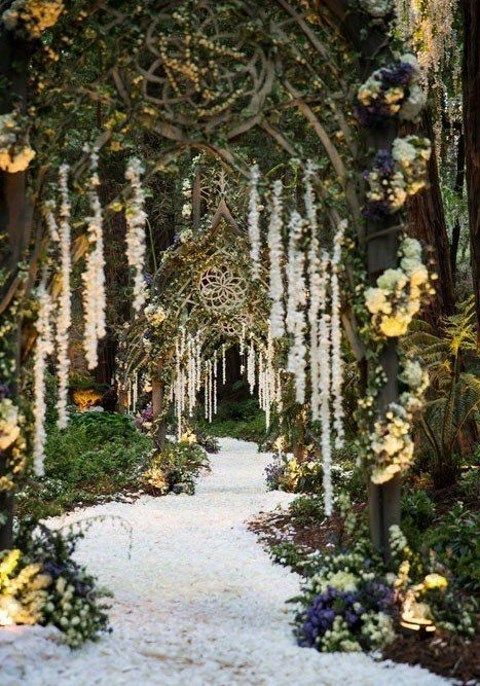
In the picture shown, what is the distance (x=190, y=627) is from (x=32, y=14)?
13.9 ft

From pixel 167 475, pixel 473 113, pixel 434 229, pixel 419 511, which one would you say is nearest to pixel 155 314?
pixel 167 475

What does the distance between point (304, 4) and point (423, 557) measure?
4.04m

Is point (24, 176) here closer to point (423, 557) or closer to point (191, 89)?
point (191, 89)

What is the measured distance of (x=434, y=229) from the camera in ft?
28.4

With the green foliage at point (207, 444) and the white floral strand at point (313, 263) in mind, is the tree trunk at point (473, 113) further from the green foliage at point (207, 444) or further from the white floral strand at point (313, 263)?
the green foliage at point (207, 444)

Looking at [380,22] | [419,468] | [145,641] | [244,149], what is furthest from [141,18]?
[419,468]

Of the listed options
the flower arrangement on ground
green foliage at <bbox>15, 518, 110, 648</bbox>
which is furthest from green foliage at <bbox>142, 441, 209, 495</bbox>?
green foliage at <bbox>15, 518, 110, 648</bbox>

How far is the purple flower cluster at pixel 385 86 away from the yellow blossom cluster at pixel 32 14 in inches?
83.6

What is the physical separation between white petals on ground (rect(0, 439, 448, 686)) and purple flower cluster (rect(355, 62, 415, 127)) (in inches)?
138

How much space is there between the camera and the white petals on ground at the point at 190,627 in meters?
3.90

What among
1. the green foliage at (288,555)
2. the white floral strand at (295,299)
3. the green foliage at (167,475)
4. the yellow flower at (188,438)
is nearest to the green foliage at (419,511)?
the green foliage at (288,555)

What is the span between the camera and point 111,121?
4.87 meters

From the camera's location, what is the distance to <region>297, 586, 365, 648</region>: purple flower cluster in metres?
4.54

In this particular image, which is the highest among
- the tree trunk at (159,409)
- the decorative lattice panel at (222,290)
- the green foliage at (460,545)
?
the decorative lattice panel at (222,290)
